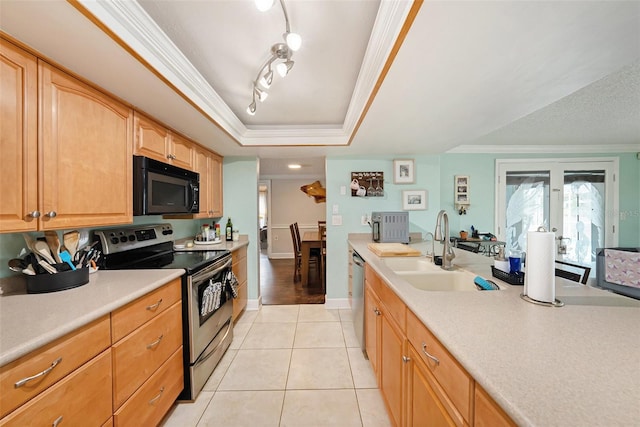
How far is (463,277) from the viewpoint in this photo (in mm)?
1516

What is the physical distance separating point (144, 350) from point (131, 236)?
1024 mm

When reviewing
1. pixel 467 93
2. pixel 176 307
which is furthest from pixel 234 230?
pixel 467 93

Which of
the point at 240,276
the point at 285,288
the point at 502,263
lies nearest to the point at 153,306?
the point at 240,276

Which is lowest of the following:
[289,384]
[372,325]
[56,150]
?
[289,384]

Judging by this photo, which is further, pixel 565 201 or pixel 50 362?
pixel 565 201

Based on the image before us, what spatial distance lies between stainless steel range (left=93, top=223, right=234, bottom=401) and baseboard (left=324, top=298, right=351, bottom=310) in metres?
1.30

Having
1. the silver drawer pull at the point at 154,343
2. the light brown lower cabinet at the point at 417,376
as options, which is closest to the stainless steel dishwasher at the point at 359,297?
the light brown lower cabinet at the point at 417,376

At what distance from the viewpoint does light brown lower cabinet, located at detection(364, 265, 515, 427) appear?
655mm

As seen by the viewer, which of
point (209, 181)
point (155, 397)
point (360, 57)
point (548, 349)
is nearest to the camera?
point (548, 349)

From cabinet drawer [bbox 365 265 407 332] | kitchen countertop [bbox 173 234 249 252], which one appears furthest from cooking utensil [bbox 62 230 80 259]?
cabinet drawer [bbox 365 265 407 332]

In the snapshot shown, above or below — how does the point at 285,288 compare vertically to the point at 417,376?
below

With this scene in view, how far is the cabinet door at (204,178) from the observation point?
8.19ft

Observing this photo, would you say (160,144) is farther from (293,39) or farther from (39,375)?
(39,375)

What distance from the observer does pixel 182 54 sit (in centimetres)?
138
